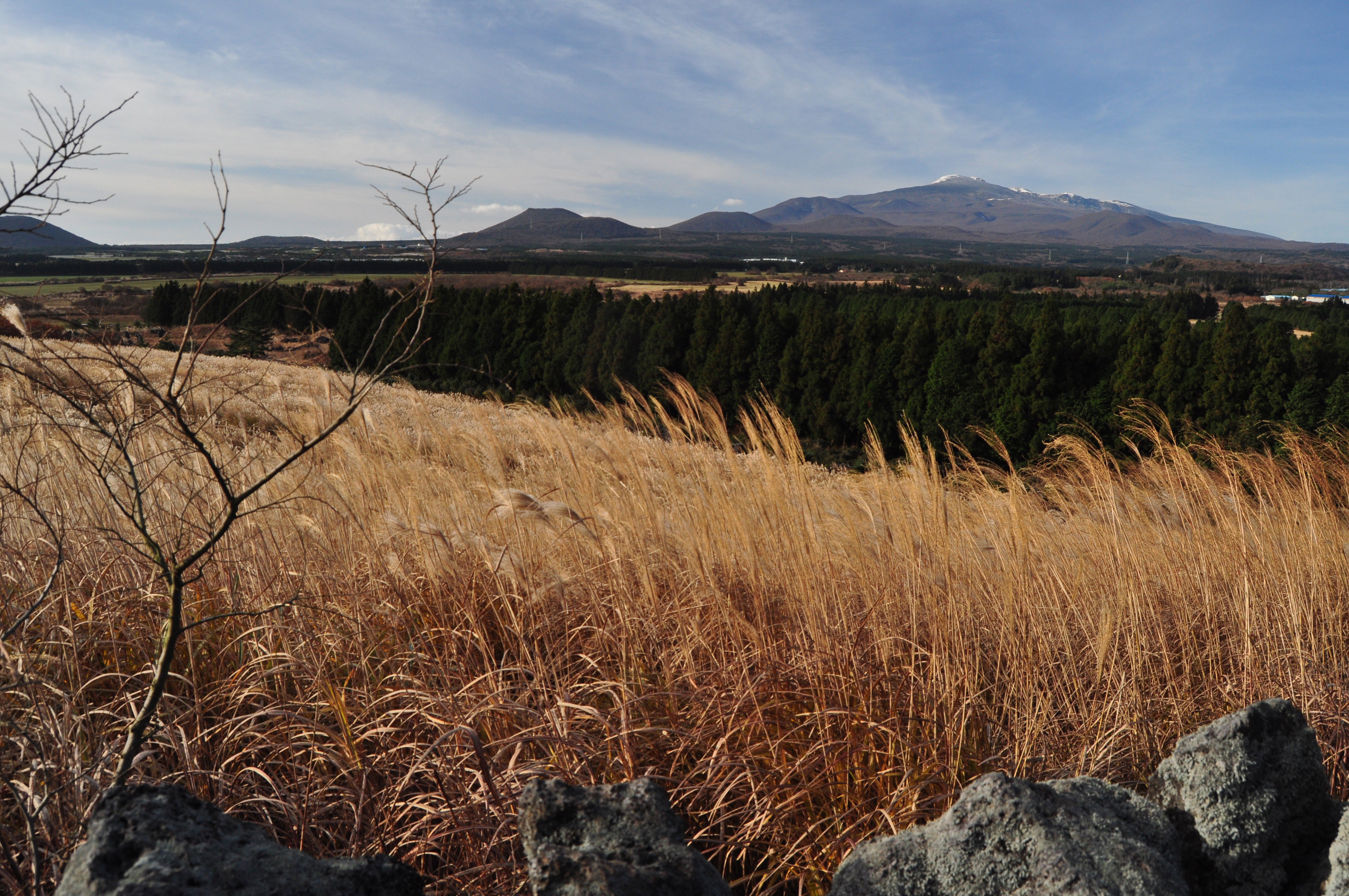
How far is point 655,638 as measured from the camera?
2264mm

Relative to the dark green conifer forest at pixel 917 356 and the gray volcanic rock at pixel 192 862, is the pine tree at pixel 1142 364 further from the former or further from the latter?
the gray volcanic rock at pixel 192 862

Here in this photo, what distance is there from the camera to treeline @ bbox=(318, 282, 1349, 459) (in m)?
21.6

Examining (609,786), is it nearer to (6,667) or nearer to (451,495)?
(6,667)

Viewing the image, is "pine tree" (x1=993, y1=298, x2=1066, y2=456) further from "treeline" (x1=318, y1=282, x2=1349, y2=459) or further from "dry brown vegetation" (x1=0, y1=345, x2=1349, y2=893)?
"dry brown vegetation" (x1=0, y1=345, x2=1349, y2=893)

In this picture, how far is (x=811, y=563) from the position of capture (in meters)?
2.45

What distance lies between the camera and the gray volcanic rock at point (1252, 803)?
133 cm

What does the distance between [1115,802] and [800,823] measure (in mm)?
651

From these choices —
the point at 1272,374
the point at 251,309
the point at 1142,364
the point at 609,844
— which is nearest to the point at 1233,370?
the point at 1272,374

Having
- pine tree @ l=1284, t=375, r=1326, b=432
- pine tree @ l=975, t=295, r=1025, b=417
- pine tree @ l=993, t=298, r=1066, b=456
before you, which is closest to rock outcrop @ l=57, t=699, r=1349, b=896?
pine tree @ l=1284, t=375, r=1326, b=432

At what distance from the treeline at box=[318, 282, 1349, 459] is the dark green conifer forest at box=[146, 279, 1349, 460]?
6 cm

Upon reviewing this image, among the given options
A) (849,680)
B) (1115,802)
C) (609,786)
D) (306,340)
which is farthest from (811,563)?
(306,340)

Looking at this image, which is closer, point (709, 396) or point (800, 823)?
point (800, 823)

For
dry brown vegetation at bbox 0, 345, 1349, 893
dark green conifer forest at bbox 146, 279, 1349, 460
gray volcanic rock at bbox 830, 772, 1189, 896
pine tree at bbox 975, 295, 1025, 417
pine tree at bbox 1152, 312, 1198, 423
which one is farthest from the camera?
pine tree at bbox 975, 295, 1025, 417

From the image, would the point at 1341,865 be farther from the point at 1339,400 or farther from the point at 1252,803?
the point at 1339,400
